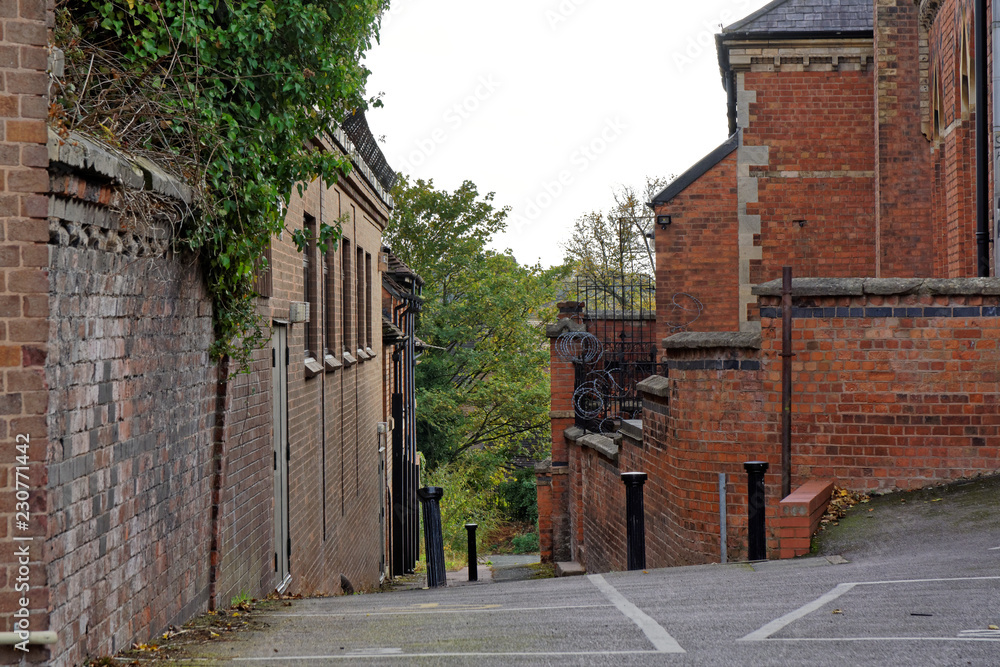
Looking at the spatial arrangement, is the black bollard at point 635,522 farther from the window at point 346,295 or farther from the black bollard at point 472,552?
the window at point 346,295

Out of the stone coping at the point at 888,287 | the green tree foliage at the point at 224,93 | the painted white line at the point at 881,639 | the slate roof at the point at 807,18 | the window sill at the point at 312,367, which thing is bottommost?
→ the painted white line at the point at 881,639

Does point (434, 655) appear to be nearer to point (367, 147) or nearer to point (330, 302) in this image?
point (330, 302)

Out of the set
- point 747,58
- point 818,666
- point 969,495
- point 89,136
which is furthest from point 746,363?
point 747,58

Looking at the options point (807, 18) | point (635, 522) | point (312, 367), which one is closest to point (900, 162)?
point (807, 18)

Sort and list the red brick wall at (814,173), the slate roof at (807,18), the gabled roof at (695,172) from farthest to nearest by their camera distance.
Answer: the gabled roof at (695,172) → the red brick wall at (814,173) → the slate roof at (807,18)

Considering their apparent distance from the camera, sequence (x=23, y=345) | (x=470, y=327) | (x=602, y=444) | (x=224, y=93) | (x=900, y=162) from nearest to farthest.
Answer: (x=23, y=345)
(x=224, y=93)
(x=602, y=444)
(x=900, y=162)
(x=470, y=327)

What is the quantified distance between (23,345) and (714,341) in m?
5.91

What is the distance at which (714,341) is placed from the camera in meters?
8.20

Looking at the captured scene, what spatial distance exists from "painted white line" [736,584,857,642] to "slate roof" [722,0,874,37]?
11841mm

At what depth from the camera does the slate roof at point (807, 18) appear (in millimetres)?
15297

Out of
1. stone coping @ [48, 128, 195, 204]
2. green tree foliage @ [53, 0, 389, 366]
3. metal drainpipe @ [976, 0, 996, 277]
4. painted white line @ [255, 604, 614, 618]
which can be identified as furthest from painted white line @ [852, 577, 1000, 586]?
metal drainpipe @ [976, 0, 996, 277]

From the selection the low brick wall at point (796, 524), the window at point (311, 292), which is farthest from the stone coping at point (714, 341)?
the window at point (311, 292)

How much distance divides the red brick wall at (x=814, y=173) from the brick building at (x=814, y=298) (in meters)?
0.03

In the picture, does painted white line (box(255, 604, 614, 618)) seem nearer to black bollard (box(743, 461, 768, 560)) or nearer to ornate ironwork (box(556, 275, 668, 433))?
black bollard (box(743, 461, 768, 560))
